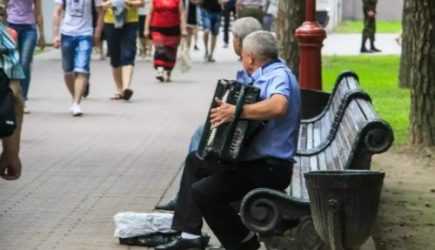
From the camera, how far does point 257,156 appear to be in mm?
7188

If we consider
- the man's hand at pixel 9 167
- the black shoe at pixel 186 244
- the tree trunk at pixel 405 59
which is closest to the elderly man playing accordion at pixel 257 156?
the black shoe at pixel 186 244

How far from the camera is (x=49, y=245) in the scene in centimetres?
810

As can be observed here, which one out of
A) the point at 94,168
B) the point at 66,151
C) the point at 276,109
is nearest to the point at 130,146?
the point at 66,151

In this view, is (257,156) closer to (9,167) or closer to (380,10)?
(9,167)

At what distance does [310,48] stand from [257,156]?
5.38 metres

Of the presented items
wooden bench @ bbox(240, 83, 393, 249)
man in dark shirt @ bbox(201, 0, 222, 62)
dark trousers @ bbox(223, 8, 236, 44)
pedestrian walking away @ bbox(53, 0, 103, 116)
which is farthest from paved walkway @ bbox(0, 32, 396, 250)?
dark trousers @ bbox(223, 8, 236, 44)

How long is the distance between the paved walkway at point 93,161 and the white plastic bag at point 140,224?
0.38 feet

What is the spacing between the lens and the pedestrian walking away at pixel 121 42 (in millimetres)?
17562

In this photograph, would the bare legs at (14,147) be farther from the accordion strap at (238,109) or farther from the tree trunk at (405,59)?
the tree trunk at (405,59)

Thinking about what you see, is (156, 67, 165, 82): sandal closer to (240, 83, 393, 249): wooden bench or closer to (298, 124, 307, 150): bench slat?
(298, 124, 307, 150): bench slat

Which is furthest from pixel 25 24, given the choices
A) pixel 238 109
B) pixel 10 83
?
pixel 238 109

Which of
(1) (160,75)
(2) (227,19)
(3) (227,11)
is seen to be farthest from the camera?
(3) (227,11)

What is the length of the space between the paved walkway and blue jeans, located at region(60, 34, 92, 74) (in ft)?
2.00

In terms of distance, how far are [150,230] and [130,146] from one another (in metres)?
4.90
